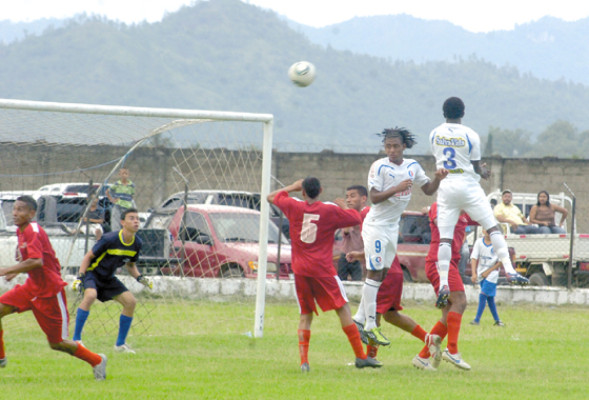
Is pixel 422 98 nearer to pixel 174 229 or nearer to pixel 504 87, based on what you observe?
pixel 504 87

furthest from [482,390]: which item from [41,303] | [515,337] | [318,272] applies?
[515,337]

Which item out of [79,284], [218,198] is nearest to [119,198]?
[218,198]

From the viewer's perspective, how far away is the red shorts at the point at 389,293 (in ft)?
32.1

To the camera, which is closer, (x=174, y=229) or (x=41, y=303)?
(x=41, y=303)

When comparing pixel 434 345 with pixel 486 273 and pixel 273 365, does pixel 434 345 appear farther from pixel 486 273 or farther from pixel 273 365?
pixel 486 273

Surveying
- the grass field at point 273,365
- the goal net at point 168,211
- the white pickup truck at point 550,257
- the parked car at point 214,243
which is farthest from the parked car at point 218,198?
the white pickup truck at point 550,257

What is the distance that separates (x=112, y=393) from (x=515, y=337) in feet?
22.5

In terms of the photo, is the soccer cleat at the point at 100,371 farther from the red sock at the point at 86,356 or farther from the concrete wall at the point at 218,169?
the concrete wall at the point at 218,169

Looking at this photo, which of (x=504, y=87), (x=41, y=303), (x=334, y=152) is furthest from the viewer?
(x=504, y=87)

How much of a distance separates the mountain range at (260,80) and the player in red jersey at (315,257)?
133675mm

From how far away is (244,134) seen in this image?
12891 mm

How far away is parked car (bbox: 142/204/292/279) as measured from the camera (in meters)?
13.8

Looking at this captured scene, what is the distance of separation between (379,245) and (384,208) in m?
0.39

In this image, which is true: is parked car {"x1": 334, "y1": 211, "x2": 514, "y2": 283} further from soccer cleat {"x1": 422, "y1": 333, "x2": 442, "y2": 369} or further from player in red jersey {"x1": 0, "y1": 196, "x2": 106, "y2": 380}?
player in red jersey {"x1": 0, "y1": 196, "x2": 106, "y2": 380}
